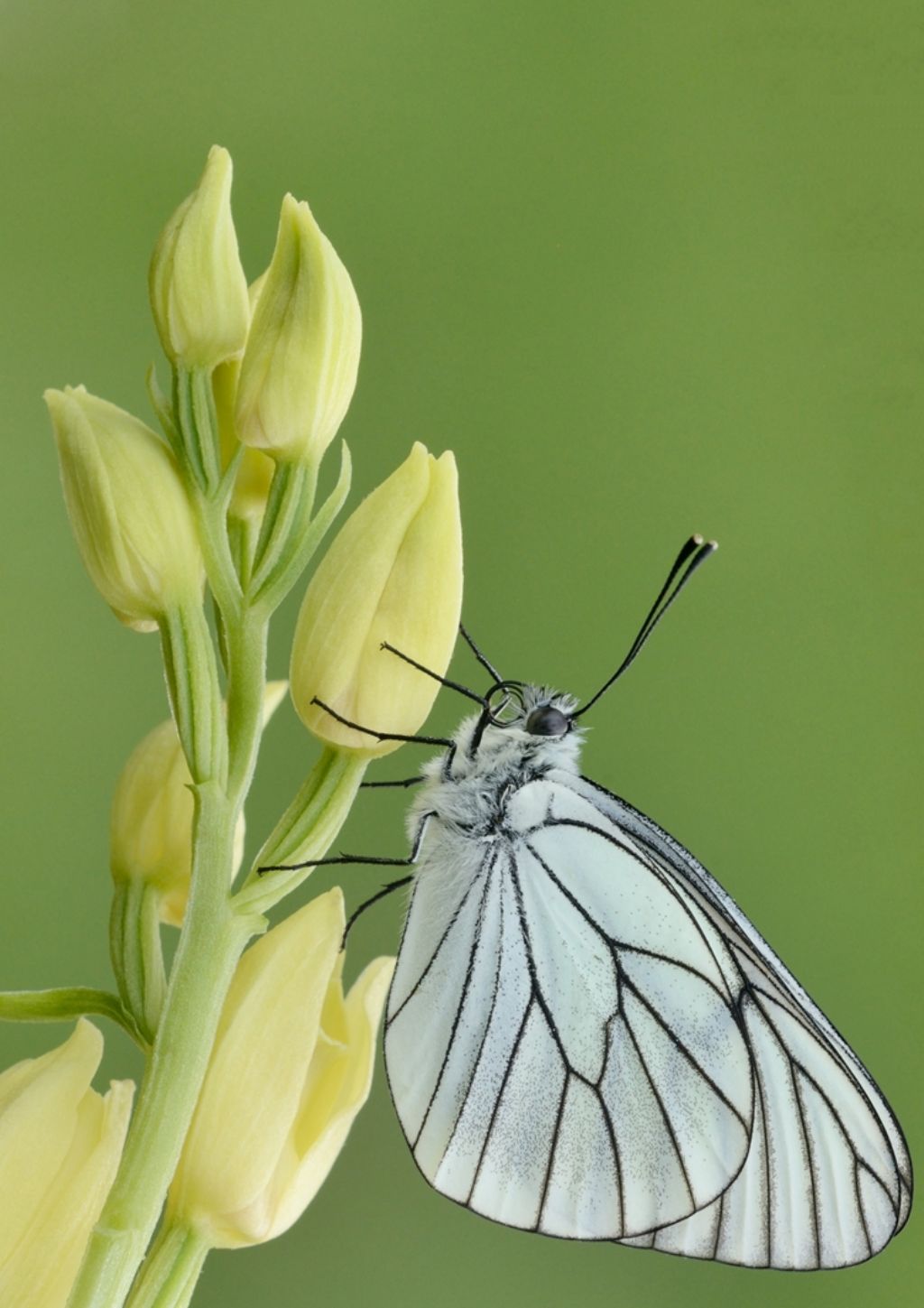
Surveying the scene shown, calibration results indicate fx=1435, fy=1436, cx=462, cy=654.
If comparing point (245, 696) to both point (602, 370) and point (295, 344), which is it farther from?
point (602, 370)

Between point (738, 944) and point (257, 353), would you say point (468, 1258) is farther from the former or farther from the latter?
point (257, 353)

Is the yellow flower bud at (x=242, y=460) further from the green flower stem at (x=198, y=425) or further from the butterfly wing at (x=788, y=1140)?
the butterfly wing at (x=788, y=1140)

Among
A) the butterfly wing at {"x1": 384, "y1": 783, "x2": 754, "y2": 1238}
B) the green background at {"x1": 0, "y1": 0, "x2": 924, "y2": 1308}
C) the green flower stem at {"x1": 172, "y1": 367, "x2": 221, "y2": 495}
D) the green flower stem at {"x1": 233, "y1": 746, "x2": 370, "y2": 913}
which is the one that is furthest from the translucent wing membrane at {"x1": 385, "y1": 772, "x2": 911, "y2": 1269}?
the green background at {"x1": 0, "y1": 0, "x2": 924, "y2": 1308}

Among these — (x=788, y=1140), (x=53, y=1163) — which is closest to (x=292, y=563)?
(x=53, y=1163)

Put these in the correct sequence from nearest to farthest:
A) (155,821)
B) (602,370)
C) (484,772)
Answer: (155,821) < (484,772) < (602,370)

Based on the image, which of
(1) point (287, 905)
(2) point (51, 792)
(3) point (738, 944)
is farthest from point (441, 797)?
(2) point (51, 792)

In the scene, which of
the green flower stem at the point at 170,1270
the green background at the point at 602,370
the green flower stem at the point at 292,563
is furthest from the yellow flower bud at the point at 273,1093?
the green background at the point at 602,370
